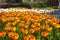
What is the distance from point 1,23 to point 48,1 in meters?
33.7

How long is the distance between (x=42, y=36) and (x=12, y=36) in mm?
542

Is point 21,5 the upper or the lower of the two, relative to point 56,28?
lower

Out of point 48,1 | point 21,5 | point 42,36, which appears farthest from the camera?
point 48,1

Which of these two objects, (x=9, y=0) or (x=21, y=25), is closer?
(x=21, y=25)

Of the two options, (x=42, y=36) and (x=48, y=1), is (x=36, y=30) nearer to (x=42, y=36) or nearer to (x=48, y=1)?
(x=42, y=36)

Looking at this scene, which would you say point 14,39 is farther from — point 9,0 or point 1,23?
point 9,0

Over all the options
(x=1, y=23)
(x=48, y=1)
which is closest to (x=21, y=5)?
(x=48, y=1)

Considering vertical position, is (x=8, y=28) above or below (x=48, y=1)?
above

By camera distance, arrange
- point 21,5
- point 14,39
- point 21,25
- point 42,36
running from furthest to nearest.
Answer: point 21,5, point 21,25, point 42,36, point 14,39

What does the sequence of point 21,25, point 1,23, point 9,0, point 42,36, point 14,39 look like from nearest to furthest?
point 14,39 → point 42,36 → point 21,25 → point 1,23 → point 9,0

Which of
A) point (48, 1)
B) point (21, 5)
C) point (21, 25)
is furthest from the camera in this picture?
point (48, 1)

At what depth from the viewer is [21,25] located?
4.48 meters

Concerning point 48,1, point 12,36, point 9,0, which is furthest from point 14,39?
point 48,1

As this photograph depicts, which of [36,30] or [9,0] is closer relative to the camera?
[36,30]
